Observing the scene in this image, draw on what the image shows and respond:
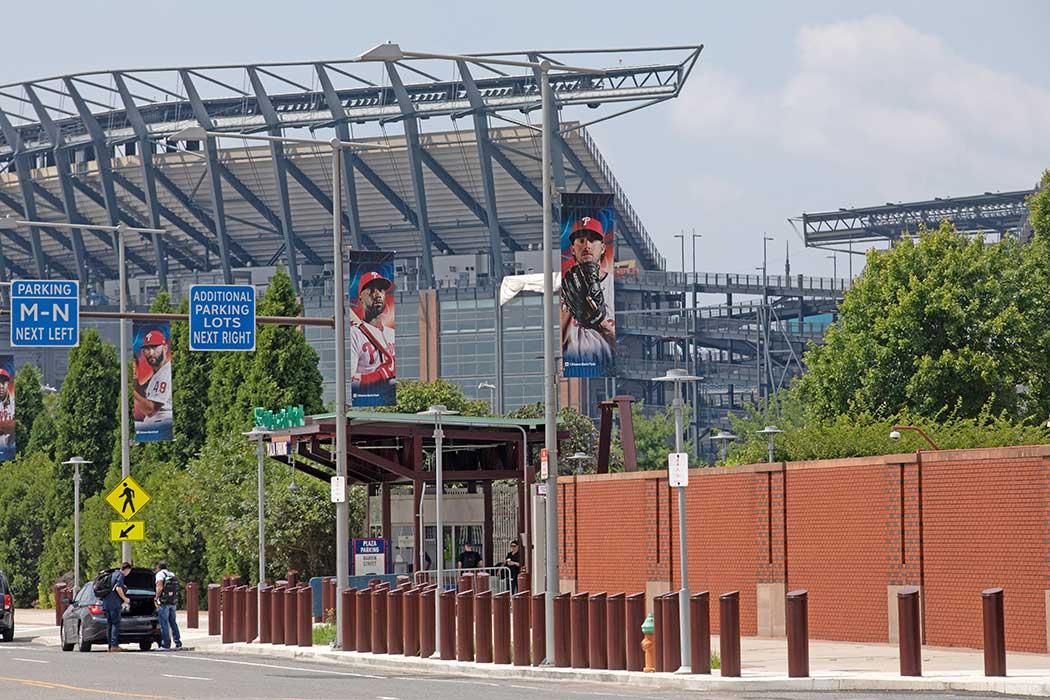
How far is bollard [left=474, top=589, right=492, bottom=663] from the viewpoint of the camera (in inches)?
1099

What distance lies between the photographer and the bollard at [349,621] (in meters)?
32.2

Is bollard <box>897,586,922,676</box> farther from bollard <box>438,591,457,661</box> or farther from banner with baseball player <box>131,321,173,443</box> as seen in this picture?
banner with baseball player <box>131,321,173,443</box>

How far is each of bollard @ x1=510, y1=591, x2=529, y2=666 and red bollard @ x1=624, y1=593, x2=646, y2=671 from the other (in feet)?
7.93

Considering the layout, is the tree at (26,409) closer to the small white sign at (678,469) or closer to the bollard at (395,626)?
the bollard at (395,626)

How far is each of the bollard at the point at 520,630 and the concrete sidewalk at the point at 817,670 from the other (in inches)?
10.8

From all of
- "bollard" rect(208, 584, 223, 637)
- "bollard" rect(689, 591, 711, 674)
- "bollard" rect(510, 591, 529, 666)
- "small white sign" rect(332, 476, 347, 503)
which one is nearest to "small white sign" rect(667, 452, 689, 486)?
"bollard" rect(689, 591, 711, 674)

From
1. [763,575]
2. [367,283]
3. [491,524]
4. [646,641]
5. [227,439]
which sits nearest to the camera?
[646,641]

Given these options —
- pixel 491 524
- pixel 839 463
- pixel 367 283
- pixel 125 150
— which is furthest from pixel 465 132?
pixel 839 463

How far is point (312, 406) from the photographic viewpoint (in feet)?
203

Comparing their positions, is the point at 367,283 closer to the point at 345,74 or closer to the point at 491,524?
the point at 491,524

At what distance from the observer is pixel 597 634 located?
2545 cm

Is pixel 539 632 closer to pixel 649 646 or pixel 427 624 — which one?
pixel 649 646

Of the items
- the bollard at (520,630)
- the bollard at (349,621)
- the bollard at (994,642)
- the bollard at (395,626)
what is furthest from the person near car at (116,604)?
the bollard at (994,642)

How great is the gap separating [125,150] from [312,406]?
59.8 m
